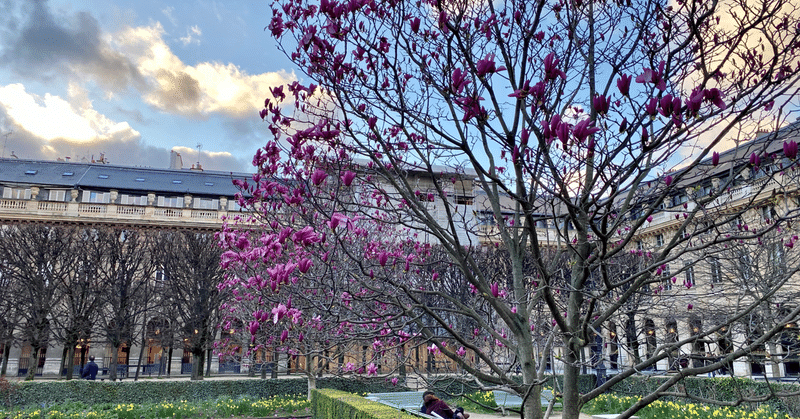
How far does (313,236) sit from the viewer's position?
4.02 m

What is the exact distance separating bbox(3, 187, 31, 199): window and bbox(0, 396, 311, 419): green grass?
30.4m

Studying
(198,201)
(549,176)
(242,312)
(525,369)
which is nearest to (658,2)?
(549,176)

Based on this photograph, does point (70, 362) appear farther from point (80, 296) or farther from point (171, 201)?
point (171, 201)

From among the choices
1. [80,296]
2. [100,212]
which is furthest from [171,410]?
[100,212]

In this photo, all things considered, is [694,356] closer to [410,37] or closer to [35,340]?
[410,37]

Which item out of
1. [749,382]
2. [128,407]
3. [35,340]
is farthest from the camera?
[35,340]

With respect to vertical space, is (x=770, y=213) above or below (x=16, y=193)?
below

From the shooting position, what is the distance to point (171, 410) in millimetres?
14719

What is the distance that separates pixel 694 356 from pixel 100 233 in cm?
3306

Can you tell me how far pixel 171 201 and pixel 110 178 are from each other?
5.26 metres

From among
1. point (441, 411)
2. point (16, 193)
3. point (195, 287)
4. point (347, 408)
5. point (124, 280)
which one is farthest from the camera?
point (16, 193)

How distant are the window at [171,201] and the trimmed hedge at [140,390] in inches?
1058

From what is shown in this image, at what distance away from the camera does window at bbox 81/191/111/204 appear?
41.5 meters

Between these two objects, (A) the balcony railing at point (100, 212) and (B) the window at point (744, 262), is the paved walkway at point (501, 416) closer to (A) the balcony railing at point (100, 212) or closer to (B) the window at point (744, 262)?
(B) the window at point (744, 262)
